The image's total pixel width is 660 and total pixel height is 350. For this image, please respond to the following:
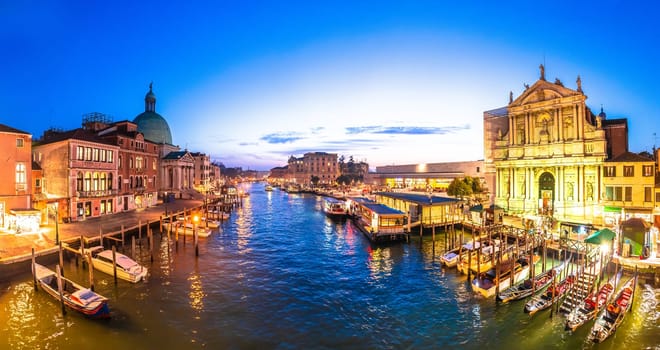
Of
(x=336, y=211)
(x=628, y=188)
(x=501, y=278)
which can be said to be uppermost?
(x=628, y=188)

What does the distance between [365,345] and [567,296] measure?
12743mm

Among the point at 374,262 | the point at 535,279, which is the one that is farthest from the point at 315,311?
the point at 535,279

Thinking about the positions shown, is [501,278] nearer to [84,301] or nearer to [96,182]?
[84,301]

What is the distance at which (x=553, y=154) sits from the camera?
46.9 metres

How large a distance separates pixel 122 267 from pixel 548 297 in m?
27.9

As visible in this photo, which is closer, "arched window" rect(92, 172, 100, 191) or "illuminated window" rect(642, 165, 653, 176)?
"illuminated window" rect(642, 165, 653, 176)

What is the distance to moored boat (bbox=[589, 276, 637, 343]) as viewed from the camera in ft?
53.8

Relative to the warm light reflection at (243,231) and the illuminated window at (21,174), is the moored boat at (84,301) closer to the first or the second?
the warm light reflection at (243,231)

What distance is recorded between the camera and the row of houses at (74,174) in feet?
106

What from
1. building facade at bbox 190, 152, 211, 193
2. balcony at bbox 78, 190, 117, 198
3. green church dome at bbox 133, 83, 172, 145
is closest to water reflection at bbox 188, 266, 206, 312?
balcony at bbox 78, 190, 117, 198

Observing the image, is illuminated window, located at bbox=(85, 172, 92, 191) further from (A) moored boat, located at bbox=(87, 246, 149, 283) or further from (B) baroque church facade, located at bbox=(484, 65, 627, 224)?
(B) baroque church facade, located at bbox=(484, 65, 627, 224)

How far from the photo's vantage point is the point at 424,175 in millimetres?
104750

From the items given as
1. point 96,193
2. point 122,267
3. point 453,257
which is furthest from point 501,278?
point 96,193

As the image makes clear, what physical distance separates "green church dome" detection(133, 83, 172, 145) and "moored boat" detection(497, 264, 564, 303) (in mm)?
81079
